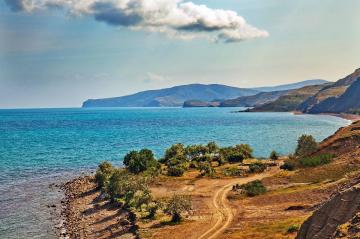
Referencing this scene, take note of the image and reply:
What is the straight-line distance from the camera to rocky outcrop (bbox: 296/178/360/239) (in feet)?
80.0

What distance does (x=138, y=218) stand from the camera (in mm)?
55406

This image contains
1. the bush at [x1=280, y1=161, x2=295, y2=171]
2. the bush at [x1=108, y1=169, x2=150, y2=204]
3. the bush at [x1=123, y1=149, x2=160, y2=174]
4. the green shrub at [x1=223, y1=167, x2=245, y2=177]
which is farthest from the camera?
the bush at [x1=123, y1=149, x2=160, y2=174]

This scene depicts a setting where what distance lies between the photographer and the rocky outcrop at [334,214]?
80.0 feet

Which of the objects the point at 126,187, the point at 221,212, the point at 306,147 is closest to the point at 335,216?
the point at 221,212

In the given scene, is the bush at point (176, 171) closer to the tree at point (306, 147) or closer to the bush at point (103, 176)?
the bush at point (103, 176)

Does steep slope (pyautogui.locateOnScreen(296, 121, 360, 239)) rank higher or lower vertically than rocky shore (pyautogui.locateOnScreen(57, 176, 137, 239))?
higher

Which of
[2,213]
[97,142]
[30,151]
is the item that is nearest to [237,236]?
[2,213]

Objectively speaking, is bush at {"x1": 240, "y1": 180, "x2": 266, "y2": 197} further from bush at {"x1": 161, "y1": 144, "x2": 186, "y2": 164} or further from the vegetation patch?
bush at {"x1": 161, "y1": 144, "x2": 186, "y2": 164}

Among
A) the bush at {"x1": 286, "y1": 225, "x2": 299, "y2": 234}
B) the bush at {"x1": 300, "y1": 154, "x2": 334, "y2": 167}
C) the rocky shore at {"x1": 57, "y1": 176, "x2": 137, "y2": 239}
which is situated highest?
the bush at {"x1": 300, "y1": 154, "x2": 334, "y2": 167}

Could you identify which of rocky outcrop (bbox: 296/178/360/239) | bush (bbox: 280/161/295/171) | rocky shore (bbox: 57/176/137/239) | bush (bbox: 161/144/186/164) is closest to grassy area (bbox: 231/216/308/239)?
rocky shore (bbox: 57/176/137/239)

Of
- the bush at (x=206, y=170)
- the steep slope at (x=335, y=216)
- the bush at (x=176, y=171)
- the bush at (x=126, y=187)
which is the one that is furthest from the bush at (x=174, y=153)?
the steep slope at (x=335, y=216)

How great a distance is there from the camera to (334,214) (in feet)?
82.8

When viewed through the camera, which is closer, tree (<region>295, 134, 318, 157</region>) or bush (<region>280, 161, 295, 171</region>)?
bush (<region>280, 161, 295, 171</region>)

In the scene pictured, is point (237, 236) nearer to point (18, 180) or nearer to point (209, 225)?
point (209, 225)
